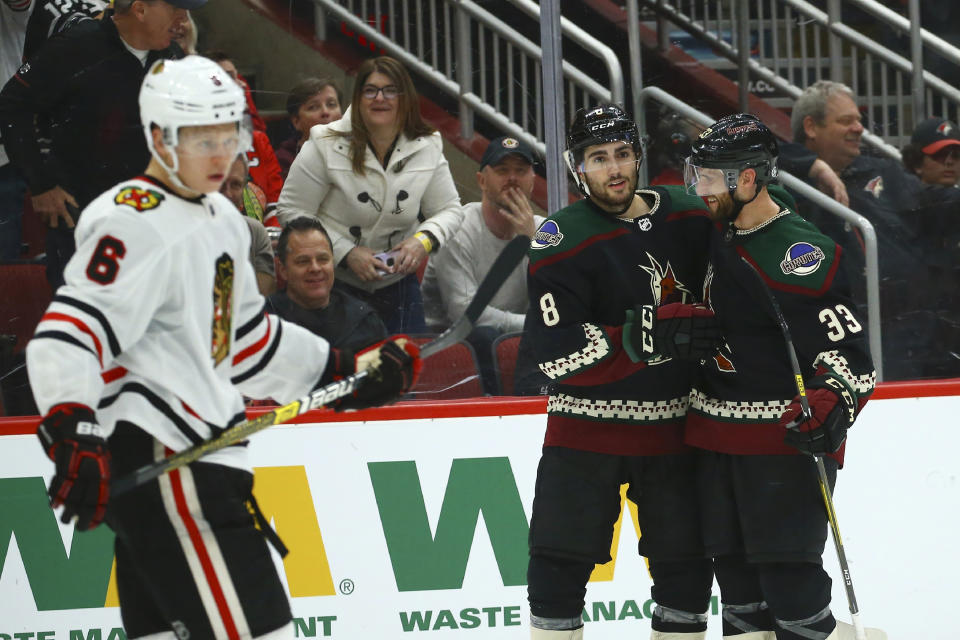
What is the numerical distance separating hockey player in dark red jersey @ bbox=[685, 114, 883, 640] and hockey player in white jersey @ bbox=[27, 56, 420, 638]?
1.05 m

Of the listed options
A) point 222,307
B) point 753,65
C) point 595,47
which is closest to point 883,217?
point 753,65

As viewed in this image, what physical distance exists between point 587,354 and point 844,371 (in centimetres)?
52

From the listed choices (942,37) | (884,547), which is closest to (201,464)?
(884,547)

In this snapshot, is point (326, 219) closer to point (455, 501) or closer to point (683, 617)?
point (455, 501)

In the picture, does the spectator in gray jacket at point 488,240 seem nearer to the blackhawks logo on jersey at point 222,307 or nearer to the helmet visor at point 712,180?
the helmet visor at point 712,180

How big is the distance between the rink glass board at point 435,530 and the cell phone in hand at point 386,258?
360 mm

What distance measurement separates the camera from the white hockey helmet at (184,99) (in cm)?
212

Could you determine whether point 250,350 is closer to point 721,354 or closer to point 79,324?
point 79,324

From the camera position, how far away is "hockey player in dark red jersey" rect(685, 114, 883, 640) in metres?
2.79

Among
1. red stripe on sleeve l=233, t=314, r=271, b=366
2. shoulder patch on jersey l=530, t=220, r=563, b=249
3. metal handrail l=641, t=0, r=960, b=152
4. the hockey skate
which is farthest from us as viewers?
metal handrail l=641, t=0, r=960, b=152

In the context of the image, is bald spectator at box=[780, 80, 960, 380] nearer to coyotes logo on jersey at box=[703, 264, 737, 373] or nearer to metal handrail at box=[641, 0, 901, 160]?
metal handrail at box=[641, 0, 901, 160]

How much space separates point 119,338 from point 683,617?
4.90 ft

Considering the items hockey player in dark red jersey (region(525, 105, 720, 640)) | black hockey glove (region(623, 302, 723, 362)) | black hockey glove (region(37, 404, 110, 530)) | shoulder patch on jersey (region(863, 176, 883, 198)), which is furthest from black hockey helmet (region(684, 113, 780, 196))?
black hockey glove (region(37, 404, 110, 530))

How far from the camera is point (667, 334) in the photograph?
8.98 ft
